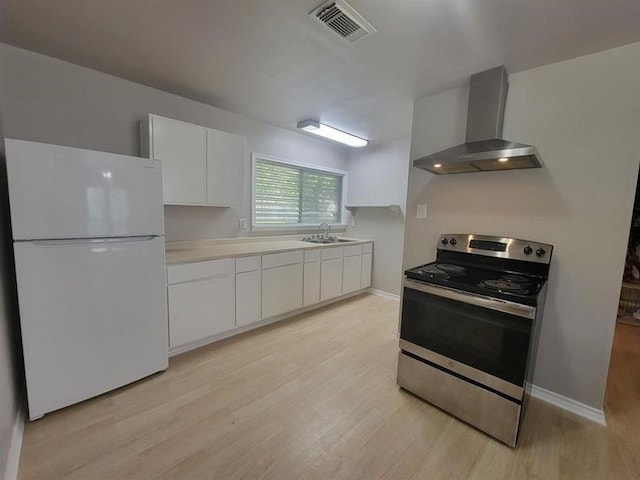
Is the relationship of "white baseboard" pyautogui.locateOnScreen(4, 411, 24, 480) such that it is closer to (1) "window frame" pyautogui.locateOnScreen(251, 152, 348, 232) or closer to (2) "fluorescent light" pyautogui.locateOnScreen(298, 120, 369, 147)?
(1) "window frame" pyautogui.locateOnScreen(251, 152, 348, 232)

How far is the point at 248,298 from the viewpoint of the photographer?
2.73 metres

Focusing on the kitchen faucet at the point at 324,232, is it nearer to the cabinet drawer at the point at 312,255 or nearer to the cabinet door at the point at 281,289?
the cabinet drawer at the point at 312,255

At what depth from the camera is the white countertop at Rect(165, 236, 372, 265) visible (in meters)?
2.38

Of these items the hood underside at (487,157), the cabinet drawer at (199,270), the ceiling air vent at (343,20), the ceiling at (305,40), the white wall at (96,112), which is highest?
the ceiling at (305,40)

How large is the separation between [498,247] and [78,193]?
2.83 meters

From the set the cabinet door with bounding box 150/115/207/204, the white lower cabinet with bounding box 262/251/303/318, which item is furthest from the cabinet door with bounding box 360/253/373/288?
the cabinet door with bounding box 150/115/207/204

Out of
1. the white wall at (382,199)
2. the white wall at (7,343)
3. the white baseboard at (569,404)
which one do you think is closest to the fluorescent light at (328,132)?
the white wall at (382,199)

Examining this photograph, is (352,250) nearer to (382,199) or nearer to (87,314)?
(382,199)

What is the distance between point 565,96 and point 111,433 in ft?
11.5

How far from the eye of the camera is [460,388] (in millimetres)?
1702

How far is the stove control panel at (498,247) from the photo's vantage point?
189cm

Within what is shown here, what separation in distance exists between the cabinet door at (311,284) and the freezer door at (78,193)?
1729 mm

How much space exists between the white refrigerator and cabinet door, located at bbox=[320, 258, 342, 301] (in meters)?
1.90

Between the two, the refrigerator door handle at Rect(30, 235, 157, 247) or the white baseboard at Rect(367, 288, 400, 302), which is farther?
the white baseboard at Rect(367, 288, 400, 302)
